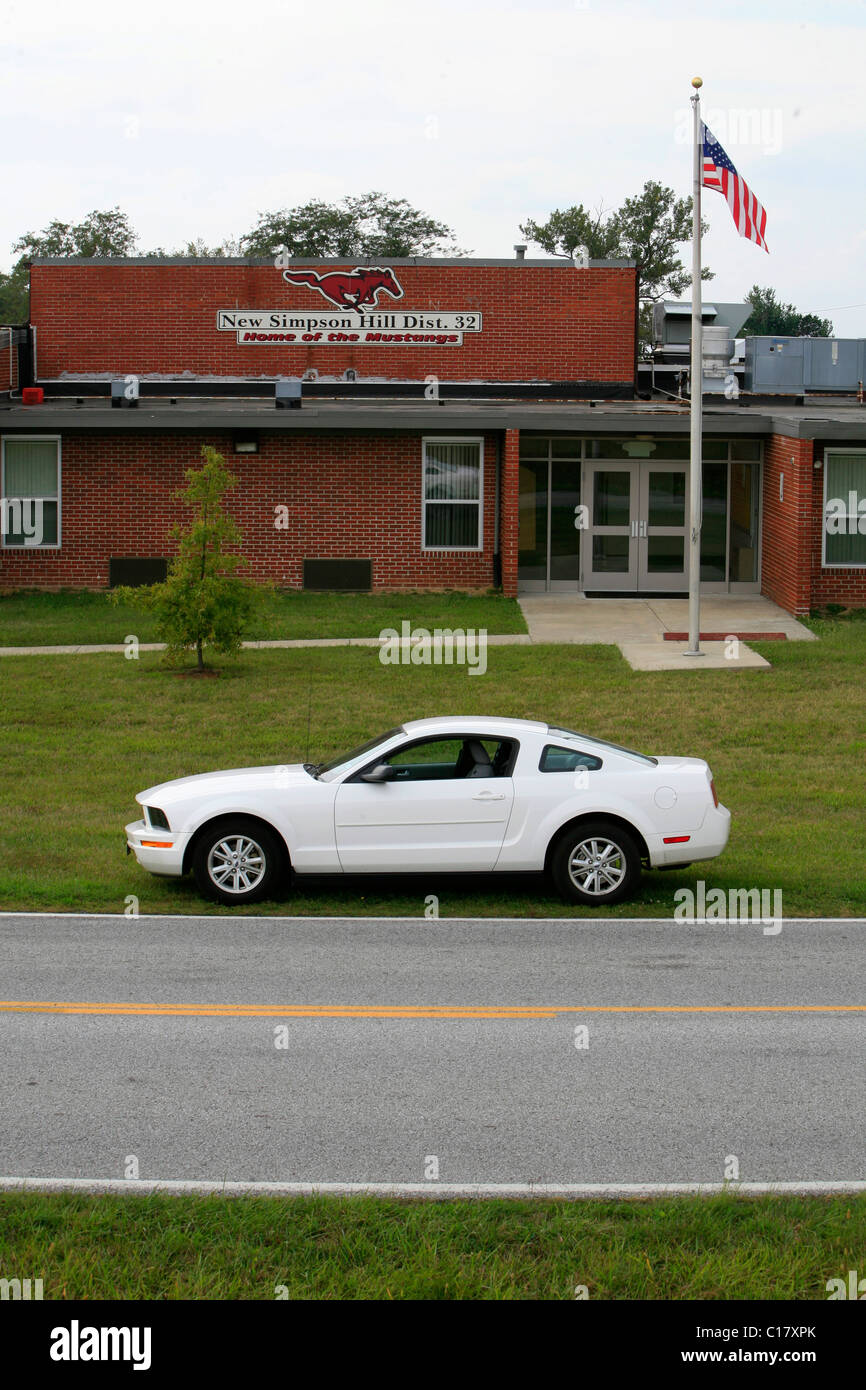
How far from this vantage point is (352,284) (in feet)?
109

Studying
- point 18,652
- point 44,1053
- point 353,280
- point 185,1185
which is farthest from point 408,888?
point 353,280

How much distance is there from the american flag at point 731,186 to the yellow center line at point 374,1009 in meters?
13.5

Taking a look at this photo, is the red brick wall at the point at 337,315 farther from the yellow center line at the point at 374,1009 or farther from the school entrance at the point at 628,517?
the yellow center line at the point at 374,1009

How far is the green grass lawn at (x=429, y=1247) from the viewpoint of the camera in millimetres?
5254

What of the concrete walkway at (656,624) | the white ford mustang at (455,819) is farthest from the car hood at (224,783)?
the concrete walkway at (656,624)

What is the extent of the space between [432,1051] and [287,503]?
20193mm

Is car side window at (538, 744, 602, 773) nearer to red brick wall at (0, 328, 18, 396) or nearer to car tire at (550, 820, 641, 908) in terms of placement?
car tire at (550, 820, 641, 908)

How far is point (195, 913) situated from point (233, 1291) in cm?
630

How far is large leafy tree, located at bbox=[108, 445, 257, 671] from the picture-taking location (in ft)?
64.6

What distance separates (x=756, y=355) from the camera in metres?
36.7

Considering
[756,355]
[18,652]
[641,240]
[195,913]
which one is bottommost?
[195,913]

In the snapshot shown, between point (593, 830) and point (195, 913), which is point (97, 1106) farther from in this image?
point (593, 830)

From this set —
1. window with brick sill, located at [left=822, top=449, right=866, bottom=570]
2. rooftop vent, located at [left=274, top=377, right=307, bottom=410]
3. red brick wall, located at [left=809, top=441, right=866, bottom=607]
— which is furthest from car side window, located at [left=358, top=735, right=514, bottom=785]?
rooftop vent, located at [left=274, top=377, right=307, bottom=410]
